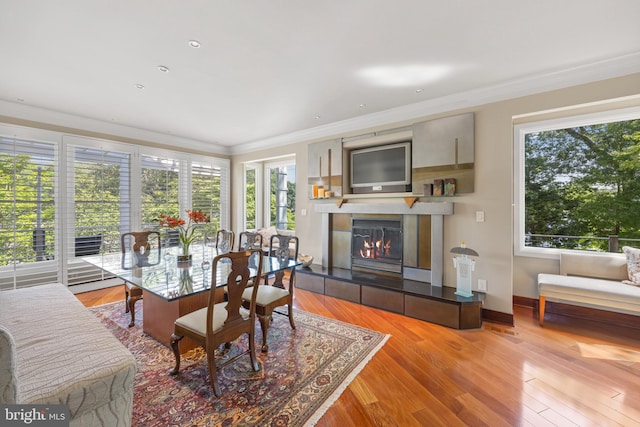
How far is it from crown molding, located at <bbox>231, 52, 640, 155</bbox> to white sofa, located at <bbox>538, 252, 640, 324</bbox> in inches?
78.7

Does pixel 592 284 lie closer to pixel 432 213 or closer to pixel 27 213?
pixel 432 213

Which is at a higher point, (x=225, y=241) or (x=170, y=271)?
(x=225, y=241)

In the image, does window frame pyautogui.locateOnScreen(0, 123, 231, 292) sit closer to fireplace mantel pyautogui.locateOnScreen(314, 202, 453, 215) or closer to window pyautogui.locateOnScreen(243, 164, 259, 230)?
window pyautogui.locateOnScreen(243, 164, 259, 230)

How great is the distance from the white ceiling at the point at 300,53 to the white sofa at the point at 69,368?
2.12m

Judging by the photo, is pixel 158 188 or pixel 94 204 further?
pixel 158 188

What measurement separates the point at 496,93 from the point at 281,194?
4.39 metres

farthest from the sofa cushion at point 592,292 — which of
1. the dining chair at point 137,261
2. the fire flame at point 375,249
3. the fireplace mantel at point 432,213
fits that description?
the dining chair at point 137,261

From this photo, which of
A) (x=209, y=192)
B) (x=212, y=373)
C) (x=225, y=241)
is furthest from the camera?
(x=209, y=192)

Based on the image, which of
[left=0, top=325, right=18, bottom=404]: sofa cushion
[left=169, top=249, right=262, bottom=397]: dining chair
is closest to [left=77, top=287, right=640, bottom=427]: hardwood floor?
[left=169, top=249, right=262, bottom=397]: dining chair

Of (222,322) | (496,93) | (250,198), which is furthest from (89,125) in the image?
(496,93)

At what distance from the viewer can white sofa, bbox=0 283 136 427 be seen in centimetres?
114

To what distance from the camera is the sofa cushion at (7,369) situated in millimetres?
1008

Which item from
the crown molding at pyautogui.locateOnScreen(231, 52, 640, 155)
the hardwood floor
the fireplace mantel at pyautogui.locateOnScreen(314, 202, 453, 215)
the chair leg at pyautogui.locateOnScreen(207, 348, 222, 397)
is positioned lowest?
the hardwood floor

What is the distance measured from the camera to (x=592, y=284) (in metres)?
2.87
